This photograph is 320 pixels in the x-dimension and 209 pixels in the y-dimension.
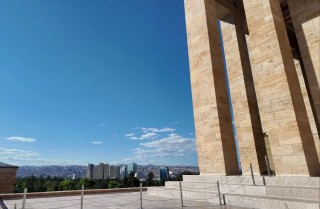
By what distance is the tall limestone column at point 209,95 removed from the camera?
1311cm

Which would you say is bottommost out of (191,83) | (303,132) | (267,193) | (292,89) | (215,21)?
(267,193)

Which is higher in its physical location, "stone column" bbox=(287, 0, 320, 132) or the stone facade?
"stone column" bbox=(287, 0, 320, 132)

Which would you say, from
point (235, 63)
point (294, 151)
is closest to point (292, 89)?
point (294, 151)

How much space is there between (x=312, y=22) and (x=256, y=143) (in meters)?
8.11

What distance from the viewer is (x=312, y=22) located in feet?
42.3

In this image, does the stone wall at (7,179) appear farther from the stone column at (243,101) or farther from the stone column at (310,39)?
the stone column at (310,39)

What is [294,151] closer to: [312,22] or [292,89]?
[292,89]

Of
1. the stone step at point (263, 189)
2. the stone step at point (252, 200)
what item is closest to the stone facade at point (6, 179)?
the stone step at point (252, 200)

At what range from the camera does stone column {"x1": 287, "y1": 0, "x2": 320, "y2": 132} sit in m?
12.3

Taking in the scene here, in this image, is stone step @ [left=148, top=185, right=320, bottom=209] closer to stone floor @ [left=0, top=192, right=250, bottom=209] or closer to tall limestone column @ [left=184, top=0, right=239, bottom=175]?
stone floor @ [left=0, top=192, right=250, bottom=209]

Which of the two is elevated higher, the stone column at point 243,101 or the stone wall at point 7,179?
the stone column at point 243,101

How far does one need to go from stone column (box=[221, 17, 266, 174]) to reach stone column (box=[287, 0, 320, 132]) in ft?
13.2

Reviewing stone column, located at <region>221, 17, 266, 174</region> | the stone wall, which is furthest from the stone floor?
Answer: stone column, located at <region>221, 17, 266, 174</region>

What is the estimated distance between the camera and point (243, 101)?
16500mm
